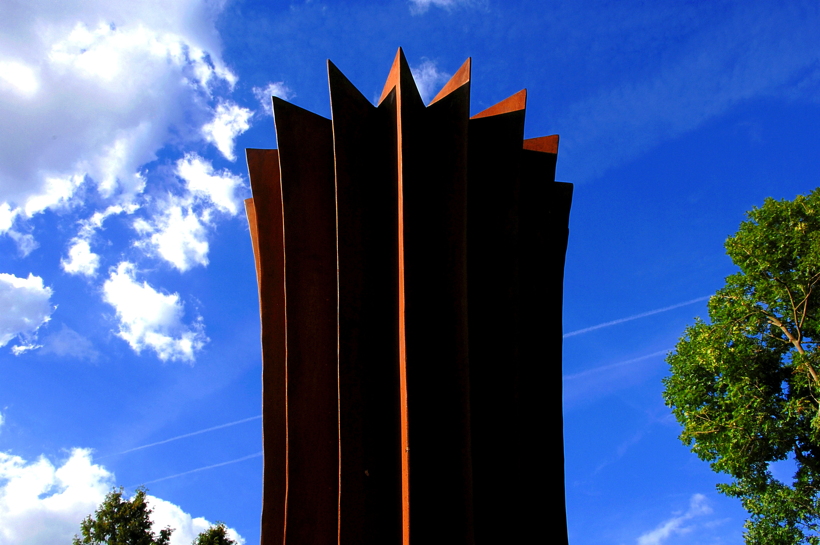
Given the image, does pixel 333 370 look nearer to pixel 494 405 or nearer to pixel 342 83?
pixel 494 405

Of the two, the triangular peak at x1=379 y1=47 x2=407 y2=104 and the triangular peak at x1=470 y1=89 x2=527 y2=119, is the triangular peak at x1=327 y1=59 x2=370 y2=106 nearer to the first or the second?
the triangular peak at x1=379 y1=47 x2=407 y2=104

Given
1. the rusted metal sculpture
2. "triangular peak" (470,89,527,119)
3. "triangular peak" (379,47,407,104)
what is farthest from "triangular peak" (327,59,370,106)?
"triangular peak" (470,89,527,119)

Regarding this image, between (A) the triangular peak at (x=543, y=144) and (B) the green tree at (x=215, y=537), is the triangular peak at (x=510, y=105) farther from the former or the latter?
(B) the green tree at (x=215, y=537)

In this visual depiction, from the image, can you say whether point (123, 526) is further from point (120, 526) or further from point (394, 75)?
point (394, 75)

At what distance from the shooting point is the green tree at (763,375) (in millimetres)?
14891

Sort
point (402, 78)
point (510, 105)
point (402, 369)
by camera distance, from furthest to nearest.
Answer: point (510, 105)
point (402, 78)
point (402, 369)

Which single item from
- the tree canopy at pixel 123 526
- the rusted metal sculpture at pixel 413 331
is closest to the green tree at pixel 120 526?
the tree canopy at pixel 123 526

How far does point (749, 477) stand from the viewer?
1577 cm

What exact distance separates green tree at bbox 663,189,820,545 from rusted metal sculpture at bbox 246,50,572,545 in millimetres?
10640

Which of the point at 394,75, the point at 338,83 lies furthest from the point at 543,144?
the point at 338,83

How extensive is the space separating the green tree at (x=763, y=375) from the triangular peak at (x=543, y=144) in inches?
410

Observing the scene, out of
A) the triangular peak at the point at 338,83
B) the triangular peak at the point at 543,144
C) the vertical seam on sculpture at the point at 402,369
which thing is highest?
the triangular peak at the point at 543,144

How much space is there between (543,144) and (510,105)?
99cm

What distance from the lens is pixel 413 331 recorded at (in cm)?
606
